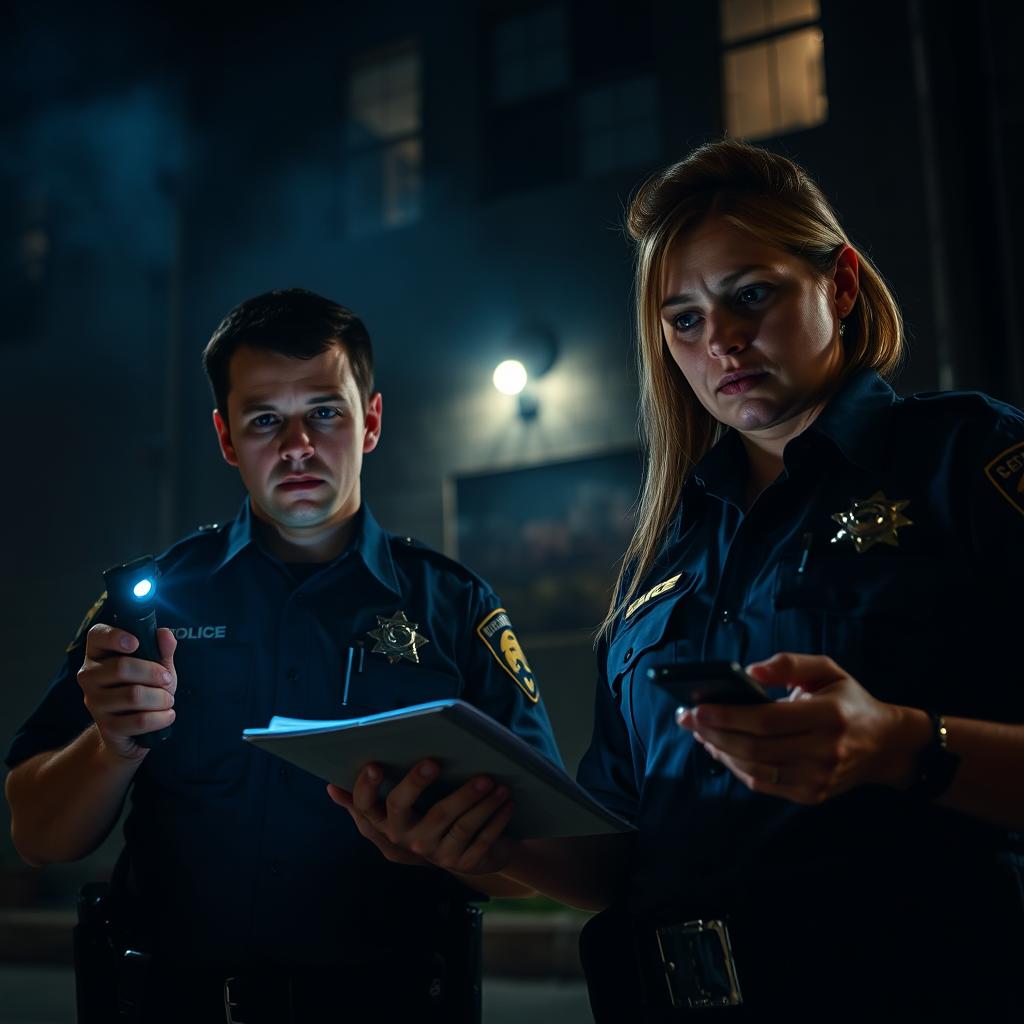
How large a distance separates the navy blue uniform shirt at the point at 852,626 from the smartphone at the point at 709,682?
30 cm

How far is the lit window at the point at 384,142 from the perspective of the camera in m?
7.95

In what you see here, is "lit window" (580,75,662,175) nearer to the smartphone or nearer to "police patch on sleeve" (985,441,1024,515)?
"police patch on sleeve" (985,441,1024,515)

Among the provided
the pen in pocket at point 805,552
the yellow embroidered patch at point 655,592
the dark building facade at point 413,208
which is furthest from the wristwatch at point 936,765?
the dark building facade at point 413,208

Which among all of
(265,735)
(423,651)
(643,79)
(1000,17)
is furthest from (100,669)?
(643,79)

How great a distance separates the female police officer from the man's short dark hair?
64 centimetres

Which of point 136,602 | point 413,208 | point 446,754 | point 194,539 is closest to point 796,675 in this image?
point 446,754

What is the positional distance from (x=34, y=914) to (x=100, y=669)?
5.94 meters

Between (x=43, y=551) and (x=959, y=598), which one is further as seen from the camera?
(x=43, y=551)

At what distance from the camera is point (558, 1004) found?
468 centimetres

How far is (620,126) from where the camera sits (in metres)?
7.31

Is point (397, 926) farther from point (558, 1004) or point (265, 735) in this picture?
point (558, 1004)

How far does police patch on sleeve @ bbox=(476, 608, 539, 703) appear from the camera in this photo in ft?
Result: 6.59

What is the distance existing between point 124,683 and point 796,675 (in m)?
0.95

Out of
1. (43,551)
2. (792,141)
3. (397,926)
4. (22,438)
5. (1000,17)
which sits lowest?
(397,926)
